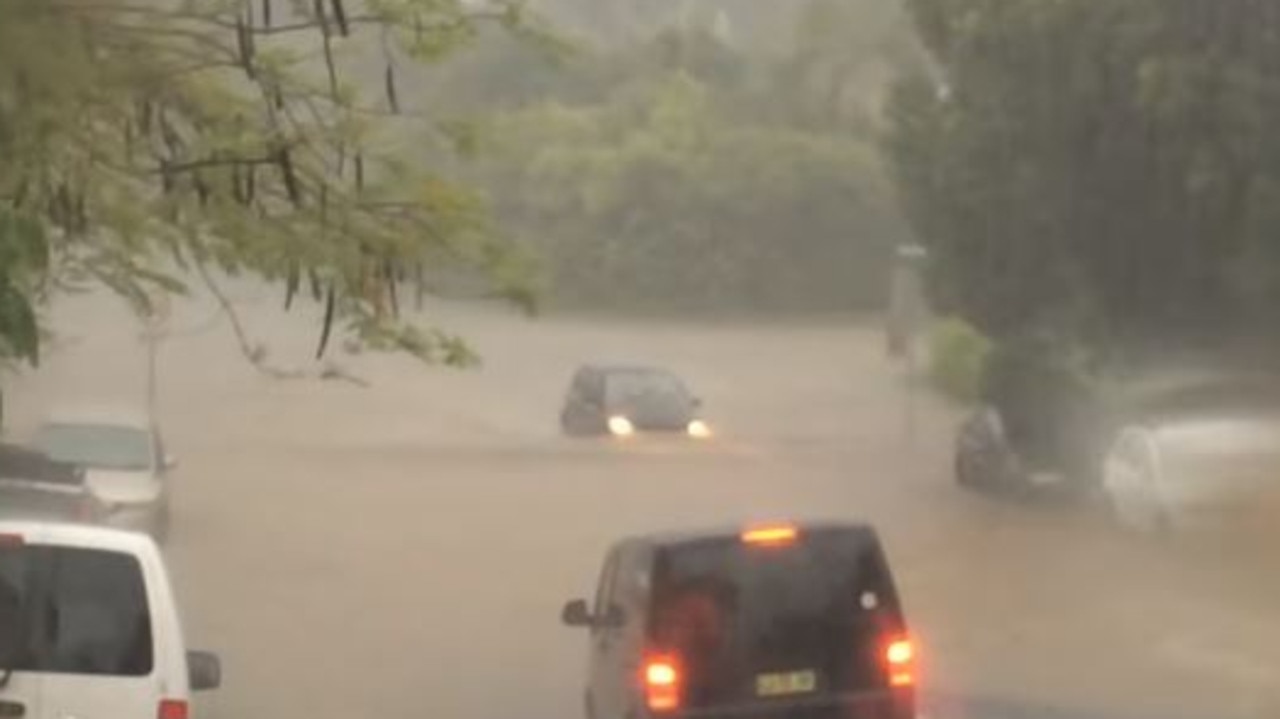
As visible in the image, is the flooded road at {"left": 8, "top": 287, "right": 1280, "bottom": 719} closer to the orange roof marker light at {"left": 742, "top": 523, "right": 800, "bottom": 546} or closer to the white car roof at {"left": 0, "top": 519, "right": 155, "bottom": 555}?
the orange roof marker light at {"left": 742, "top": 523, "right": 800, "bottom": 546}

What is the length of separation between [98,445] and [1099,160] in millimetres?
11767

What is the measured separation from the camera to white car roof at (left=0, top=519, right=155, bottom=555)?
11.9m

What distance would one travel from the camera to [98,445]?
94.7 ft

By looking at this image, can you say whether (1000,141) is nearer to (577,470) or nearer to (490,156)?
(577,470)

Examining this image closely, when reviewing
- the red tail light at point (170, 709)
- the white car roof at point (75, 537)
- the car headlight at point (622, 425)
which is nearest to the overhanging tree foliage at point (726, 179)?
the car headlight at point (622, 425)

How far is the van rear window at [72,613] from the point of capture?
11.8 metres

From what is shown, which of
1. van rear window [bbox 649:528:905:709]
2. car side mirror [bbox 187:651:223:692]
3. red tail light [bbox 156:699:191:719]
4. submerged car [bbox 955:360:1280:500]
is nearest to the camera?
red tail light [bbox 156:699:191:719]

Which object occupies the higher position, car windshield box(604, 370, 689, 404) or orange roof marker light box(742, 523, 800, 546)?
orange roof marker light box(742, 523, 800, 546)

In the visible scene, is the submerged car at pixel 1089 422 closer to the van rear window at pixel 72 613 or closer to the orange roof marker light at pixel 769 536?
the orange roof marker light at pixel 769 536

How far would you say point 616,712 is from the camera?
15.8 m

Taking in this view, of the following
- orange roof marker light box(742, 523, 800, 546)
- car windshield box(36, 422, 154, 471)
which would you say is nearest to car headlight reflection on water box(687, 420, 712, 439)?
car windshield box(36, 422, 154, 471)

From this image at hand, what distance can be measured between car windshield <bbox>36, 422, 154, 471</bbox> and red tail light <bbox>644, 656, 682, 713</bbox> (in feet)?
43.2

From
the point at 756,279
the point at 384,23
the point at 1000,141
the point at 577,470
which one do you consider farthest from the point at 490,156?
the point at 756,279

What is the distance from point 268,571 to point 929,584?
243 inches
